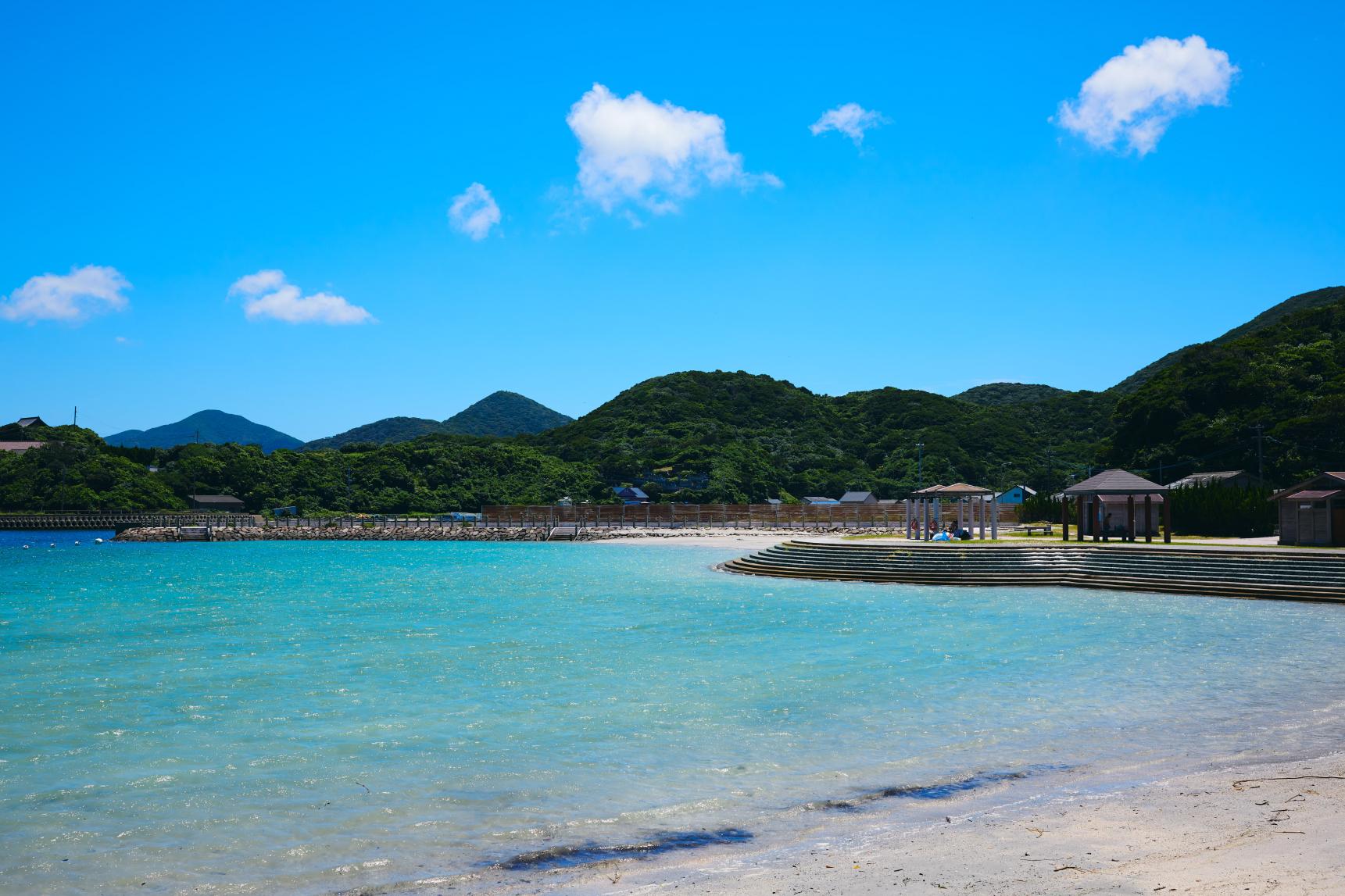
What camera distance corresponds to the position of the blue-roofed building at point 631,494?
4673 inches

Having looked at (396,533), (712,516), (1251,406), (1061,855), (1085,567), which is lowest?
(396,533)

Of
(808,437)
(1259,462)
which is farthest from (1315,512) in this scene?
(808,437)

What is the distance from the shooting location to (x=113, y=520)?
349 feet

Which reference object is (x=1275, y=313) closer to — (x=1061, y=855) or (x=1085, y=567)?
(x=1085, y=567)

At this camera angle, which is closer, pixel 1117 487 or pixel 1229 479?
pixel 1117 487

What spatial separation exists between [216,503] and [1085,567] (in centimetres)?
10326

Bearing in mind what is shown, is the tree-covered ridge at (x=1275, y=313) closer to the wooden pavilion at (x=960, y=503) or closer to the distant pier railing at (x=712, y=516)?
the distant pier railing at (x=712, y=516)

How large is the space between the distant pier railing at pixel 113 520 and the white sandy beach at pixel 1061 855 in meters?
102

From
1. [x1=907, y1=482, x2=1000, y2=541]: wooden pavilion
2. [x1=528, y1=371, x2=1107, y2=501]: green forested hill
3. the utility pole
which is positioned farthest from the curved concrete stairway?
[x1=528, y1=371, x2=1107, y2=501]: green forested hill

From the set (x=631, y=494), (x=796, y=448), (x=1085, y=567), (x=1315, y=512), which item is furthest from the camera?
(x=796, y=448)

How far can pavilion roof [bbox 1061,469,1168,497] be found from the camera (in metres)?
36.4

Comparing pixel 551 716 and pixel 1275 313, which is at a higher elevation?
pixel 1275 313

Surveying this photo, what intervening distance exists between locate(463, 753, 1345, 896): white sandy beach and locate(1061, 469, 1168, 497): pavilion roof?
2915 cm

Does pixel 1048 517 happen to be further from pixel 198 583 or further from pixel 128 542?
pixel 128 542
